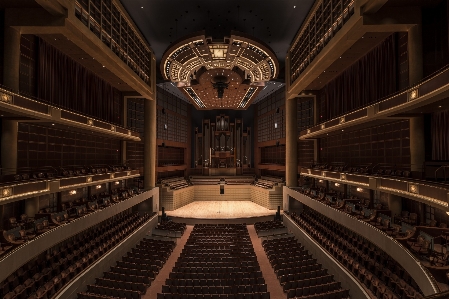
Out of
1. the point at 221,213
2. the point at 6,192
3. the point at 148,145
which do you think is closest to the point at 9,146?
the point at 6,192

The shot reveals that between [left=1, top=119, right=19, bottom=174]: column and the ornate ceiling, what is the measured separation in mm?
7549

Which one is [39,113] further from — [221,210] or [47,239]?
[221,210]

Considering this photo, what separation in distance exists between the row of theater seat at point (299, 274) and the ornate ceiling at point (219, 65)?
378 inches

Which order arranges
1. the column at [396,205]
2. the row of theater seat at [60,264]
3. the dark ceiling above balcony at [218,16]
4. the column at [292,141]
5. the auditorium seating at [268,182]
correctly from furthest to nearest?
the auditorium seating at [268,182], the column at [292,141], the dark ceiling above balcony at [218,16], the column at [396,205], the row of theater seat at [60,264]

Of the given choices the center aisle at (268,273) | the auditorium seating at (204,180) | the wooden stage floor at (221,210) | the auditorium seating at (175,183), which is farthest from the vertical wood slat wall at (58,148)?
the center aisle at (268,273)

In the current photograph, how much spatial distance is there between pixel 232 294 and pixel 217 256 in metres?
4.04

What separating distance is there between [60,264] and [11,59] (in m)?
7.13

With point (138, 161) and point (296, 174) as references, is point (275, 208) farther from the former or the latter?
point (138, 161)

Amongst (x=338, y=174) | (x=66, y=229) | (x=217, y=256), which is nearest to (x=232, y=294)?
(x=217, y=256)

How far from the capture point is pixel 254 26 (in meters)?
15.3

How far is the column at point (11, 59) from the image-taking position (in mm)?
9422

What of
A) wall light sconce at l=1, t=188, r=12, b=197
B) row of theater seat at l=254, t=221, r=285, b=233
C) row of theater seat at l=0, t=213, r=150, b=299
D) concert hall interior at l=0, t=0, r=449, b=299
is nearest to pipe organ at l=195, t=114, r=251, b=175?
concert hall interior at l=0, t=0, r=449, b=299

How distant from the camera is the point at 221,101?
22.9 m

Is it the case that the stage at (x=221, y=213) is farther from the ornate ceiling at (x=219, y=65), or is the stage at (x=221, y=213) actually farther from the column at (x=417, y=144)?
the column at (x=417, y=144)
